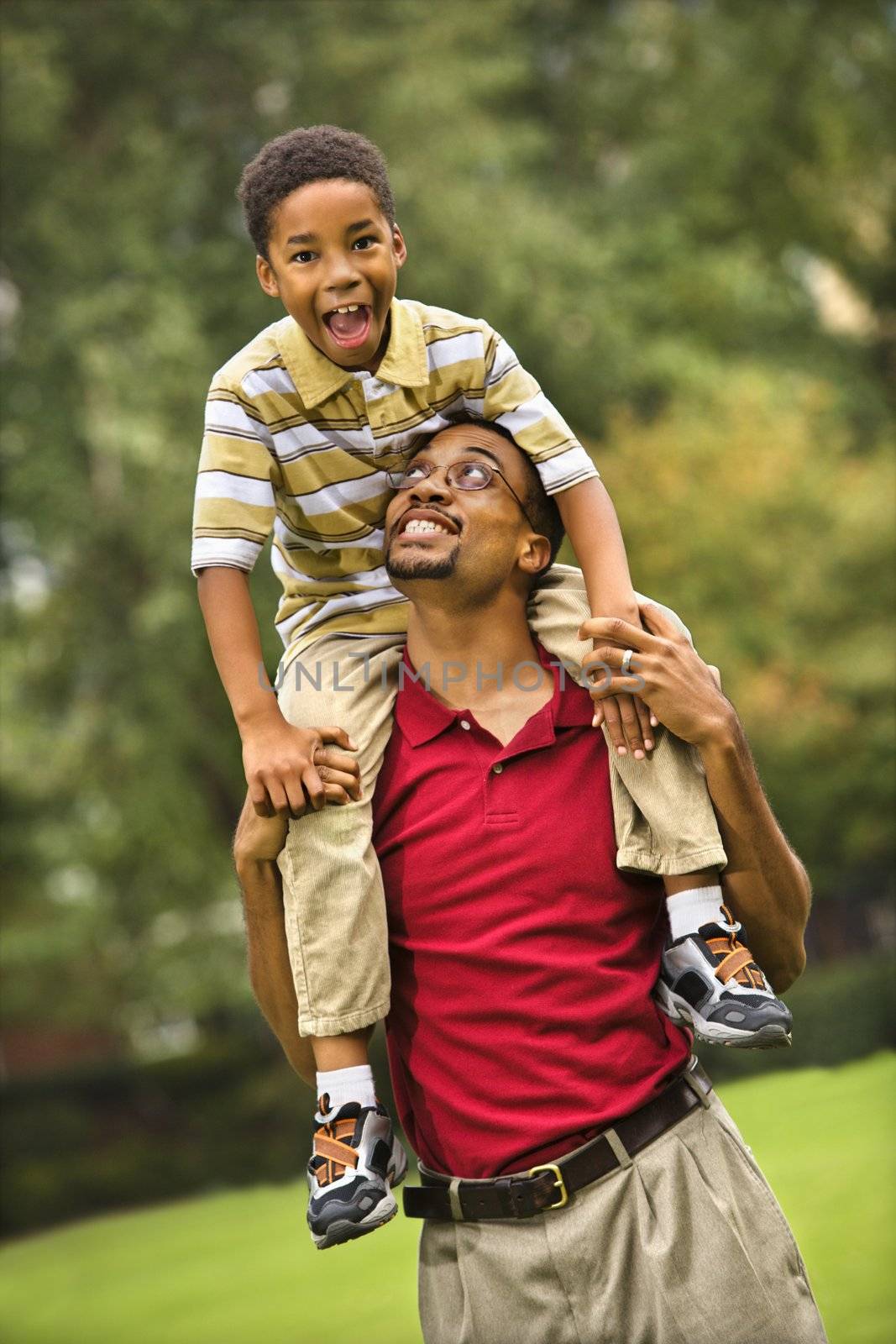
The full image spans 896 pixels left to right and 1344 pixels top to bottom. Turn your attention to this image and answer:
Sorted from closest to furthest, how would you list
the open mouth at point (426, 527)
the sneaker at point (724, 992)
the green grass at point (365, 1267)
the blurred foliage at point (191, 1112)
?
the sneaker at point (724, 992) < the open mouth at point (426, 527) < the green grass at point (365, 1267) < the blurred foliage at point (191, 1112)

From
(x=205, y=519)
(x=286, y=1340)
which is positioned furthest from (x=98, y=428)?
(x=205, y=519)

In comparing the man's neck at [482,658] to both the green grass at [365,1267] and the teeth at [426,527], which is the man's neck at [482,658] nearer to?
the teeth at [426,527]

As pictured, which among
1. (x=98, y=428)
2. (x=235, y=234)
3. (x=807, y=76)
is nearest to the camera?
(x=98, y=428)

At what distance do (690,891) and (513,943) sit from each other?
11.4 inches

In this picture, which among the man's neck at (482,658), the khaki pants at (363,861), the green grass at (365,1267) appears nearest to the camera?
the khaki pants at (363,861)

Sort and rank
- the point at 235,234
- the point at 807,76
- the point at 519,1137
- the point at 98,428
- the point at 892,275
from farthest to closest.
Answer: the point at 892,275 < the point at 807,76 < the point at 235,234 < the point at 98,428 < the point at 519,1137

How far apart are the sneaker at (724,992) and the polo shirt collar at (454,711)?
15.6 inches

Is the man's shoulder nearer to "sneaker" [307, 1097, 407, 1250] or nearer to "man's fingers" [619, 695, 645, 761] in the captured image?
Answer: "man's fingers" [619, 695, 645, 761]

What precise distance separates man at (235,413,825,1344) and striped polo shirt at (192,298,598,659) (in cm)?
7

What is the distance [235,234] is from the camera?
49.1 feet

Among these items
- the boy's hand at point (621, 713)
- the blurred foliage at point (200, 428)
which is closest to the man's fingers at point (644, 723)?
the boy's hand at point (621, 713)

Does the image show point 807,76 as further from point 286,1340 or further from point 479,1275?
point 479,1275

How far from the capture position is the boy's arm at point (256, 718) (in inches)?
98.9

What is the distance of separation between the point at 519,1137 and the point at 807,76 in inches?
776
